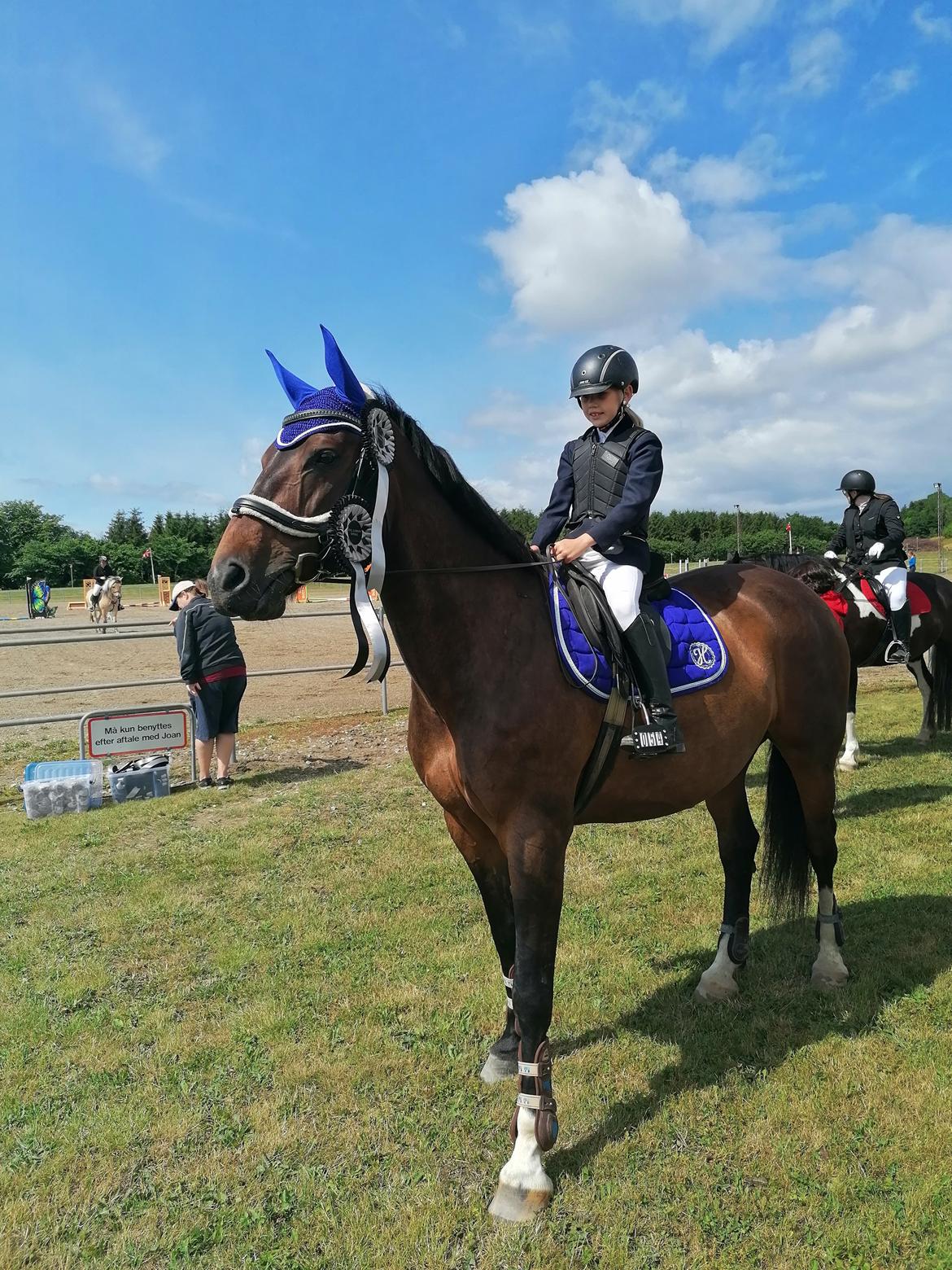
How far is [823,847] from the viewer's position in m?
4.18

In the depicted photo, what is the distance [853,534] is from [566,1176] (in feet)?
26.8

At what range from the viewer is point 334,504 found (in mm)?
2473

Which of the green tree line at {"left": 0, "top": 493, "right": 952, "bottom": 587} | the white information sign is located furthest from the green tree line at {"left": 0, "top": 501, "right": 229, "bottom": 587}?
the white information sign

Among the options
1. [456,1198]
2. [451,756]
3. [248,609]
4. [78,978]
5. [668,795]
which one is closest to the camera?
[248,609]

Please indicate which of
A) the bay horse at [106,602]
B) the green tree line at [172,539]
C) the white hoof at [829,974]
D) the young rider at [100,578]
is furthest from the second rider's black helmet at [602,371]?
the green tree line at [172,539]

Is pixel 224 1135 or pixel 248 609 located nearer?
pixel 248 609

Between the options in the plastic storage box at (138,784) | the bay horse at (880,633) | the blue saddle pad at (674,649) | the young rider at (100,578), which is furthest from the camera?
the young rider at (100,578)

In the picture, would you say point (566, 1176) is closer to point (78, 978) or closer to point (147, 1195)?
point (147, 1195)

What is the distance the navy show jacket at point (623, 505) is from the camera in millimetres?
3037

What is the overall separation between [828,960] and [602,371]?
3.33 m

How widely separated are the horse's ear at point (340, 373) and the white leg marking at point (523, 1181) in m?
2.67

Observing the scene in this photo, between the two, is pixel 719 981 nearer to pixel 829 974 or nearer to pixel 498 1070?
pixel 829 974

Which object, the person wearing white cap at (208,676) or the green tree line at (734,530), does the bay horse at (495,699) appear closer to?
the person wearing white cap at (208,676)

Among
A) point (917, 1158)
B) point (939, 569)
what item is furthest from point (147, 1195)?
point (939, 569)
